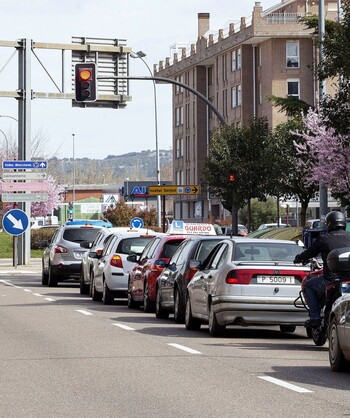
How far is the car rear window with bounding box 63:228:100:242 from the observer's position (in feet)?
126

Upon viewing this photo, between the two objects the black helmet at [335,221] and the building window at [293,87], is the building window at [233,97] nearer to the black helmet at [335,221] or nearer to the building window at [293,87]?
the building window at [293,87]

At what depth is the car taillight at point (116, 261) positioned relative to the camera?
1133 inches

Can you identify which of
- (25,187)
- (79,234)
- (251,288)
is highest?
(25,187)

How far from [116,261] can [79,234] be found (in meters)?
9.81

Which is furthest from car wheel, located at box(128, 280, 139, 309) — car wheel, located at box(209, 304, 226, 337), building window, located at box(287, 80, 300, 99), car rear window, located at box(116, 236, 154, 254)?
building window, located at box(287, 80, 300, 99)

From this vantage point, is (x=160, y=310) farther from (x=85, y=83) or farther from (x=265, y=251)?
(x=85, y=83)

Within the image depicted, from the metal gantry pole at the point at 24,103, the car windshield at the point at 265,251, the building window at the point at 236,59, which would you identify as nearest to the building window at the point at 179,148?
the building window at the point at 236,59

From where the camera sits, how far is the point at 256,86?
102 meters

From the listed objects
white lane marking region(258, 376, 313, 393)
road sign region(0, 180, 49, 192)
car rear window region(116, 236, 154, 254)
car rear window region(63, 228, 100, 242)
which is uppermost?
road sign region(0, 180, 49, 192)

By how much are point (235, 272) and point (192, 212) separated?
103442 mm

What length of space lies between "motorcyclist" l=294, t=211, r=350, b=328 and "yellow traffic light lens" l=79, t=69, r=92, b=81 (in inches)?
774

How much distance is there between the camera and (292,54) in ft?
326

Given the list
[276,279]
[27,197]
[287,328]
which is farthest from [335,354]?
[27,197]

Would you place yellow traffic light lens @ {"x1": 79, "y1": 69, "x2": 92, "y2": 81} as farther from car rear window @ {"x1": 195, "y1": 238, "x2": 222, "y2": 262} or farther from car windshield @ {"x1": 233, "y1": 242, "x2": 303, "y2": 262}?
car windshield @ {"x1": 233, "y1": 242, "x2": 303, "y2": 262}
